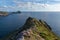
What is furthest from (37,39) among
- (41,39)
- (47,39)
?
(47,39)

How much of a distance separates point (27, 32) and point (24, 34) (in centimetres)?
113

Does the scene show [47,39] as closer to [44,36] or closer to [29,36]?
[44,36]

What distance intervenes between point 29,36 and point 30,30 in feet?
8.73

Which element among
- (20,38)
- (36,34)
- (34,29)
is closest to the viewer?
(20,38)

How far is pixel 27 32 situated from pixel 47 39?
14.0 feet

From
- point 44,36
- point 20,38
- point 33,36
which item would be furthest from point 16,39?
point 44,36

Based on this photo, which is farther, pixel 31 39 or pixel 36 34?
pixel 36 34

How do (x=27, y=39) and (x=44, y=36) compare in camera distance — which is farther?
(x=44, y=36)

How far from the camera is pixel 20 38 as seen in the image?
107ft

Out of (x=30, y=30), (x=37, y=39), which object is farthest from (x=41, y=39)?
(x=30, y=30)

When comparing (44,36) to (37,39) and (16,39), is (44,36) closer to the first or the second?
(37,39)

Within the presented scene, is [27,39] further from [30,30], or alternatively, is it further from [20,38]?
[30,30]

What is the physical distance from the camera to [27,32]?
34.8 metres

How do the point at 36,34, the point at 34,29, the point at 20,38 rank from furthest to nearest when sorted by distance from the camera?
1. the point at 34,29
2. the point at 36,34
3. the point at 20,38
